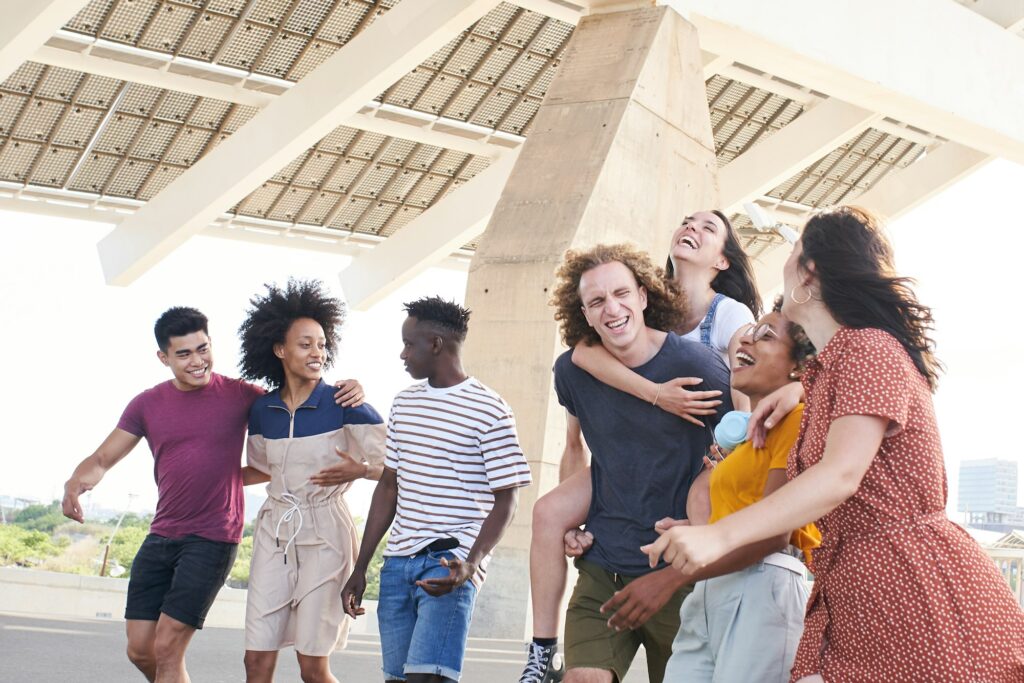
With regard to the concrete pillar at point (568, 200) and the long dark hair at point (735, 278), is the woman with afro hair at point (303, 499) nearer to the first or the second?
the long dark hair at point (735, 278)

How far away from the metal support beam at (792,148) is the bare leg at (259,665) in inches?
584

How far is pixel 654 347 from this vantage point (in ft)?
13.9

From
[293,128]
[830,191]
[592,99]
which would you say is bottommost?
[592,99]

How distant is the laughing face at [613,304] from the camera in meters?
4.20

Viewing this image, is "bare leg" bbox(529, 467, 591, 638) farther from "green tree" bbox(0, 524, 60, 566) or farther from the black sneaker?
"green tree" bbox(0, 524, 60, 566)

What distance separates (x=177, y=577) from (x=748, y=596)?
287 centimetres

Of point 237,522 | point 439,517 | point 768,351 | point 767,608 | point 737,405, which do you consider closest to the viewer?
point 767,608

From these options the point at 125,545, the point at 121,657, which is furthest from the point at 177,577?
the point at 125,545

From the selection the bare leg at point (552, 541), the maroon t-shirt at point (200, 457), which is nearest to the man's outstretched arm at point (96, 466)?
the maroon t-shirt at point (200, 457)

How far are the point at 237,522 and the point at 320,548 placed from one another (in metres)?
0.66

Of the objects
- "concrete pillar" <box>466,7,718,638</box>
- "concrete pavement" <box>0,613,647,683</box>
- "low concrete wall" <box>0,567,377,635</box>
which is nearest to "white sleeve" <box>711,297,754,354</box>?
"concrete pavement" <box>0,613,647,683</box>

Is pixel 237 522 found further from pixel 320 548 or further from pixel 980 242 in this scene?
pixel 980 242

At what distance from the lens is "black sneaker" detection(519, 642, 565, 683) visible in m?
4.36

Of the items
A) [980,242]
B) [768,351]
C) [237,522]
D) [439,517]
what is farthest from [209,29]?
[980,242]
